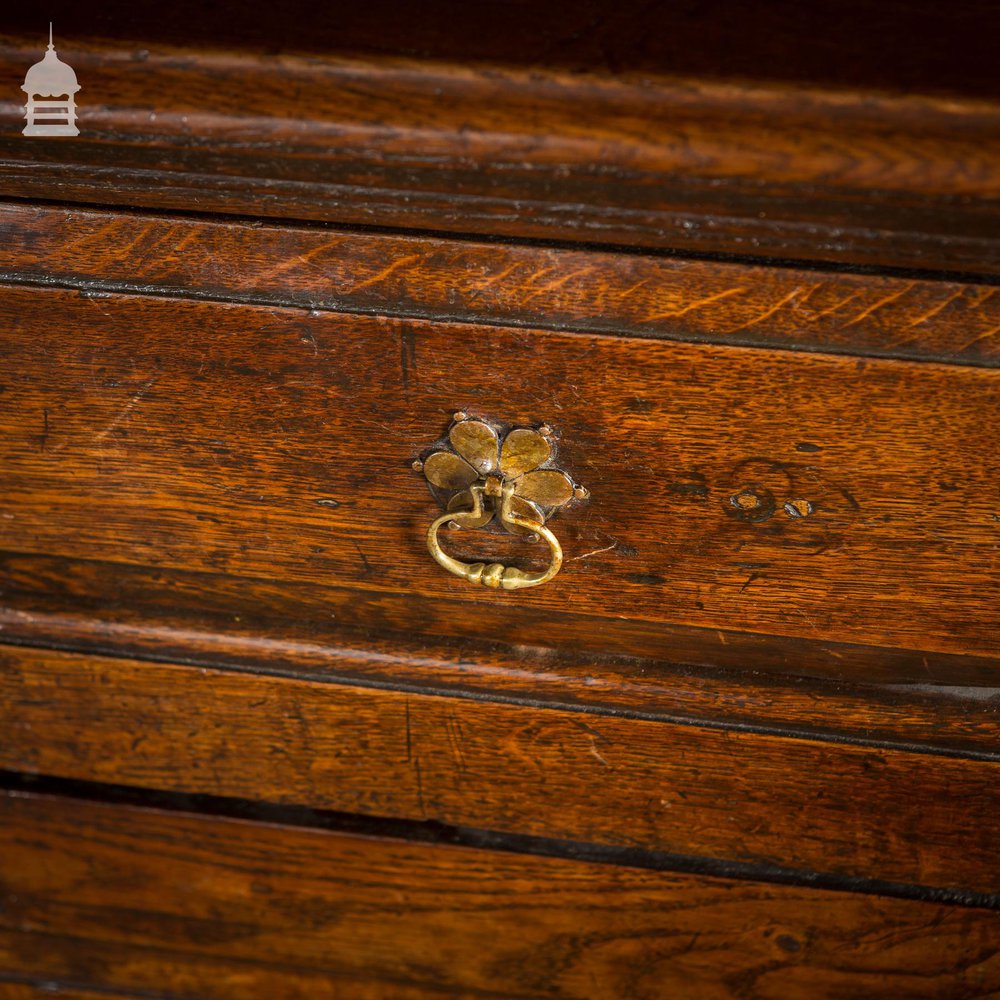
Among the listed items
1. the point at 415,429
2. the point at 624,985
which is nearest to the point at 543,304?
the point at 415,429

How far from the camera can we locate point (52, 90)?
35cm

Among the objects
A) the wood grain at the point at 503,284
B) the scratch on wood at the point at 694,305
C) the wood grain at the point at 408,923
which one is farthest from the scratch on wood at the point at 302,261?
the wood grain at the point at 408,923

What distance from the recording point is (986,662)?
1.54 ft

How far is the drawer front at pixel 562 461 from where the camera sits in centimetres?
40

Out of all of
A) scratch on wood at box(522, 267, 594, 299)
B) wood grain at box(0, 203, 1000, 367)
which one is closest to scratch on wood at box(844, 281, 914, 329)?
wood grain at box(0, 203, 1000, 367)

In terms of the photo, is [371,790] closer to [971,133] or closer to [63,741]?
[63,741]

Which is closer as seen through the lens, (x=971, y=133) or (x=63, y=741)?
(x=971, y=133)

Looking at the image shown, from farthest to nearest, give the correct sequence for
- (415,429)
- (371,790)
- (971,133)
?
(371,790)
(415,429)
(971,133)

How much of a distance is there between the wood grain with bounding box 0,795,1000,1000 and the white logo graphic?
0.41 metres

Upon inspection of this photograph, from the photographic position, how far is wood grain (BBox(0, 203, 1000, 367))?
378 mm

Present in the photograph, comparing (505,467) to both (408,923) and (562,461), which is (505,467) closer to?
(562,461)

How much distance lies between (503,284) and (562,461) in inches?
3.5

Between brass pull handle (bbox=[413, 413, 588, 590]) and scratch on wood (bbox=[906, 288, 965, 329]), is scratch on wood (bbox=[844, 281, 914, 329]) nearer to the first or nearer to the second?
scratch on wood (bbox=[906, 288, 965, 329])

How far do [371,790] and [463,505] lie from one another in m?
0.20
